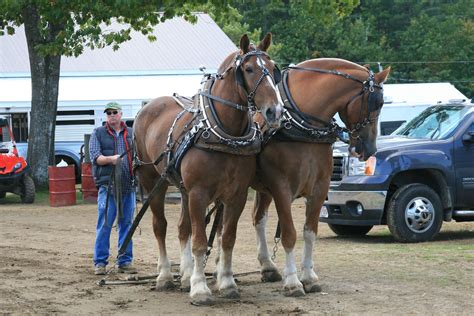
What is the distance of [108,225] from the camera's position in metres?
11.1

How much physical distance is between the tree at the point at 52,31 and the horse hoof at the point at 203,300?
14526 mm

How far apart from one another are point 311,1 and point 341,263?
49.6 feet

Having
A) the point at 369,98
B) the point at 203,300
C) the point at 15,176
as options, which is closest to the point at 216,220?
the point at 203,300

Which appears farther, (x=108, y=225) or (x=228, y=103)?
(x=108, y=225)

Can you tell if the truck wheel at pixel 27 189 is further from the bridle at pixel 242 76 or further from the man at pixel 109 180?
the bridle at pixel 242 76

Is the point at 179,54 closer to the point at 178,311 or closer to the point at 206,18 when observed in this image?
the point at 206,18

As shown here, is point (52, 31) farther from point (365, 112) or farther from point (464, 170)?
point (365, 112)

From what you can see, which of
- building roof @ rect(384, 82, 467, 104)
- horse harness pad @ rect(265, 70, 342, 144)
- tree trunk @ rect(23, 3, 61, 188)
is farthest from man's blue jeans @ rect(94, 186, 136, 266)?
building roof @ rect(384, 82, 467, 104)

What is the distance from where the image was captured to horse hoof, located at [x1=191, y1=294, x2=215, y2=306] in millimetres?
8797

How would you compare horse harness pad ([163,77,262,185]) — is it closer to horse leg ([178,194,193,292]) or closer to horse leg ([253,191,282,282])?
horse leg ([178,194,193,292])

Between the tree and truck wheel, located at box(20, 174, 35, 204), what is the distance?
8.01 feet

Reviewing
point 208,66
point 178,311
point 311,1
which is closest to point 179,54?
point 208,66

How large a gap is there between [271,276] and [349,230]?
4.66 m

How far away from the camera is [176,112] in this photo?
33.7ft
